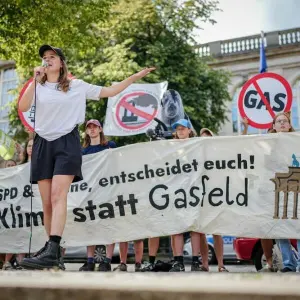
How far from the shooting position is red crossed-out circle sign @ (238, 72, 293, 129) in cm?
675

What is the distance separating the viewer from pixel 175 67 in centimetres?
1922

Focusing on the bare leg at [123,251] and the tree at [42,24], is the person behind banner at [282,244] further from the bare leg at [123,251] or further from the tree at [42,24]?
the tree at [42,24]

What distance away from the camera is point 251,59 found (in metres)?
27.4

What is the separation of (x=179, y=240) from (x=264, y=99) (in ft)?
9.33

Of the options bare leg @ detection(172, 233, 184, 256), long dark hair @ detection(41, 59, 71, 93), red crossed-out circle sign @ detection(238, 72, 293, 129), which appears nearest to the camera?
long dark hair @ detection(41, 59, 71, 93)

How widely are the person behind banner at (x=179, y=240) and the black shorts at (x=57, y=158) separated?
5.44 ft

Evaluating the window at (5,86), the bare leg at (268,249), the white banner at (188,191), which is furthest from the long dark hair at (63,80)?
the window at (5,86)

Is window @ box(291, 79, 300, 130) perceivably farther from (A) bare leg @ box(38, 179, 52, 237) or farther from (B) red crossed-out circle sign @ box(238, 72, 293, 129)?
(A) bare leg @ box(38, 179, 52, 237)

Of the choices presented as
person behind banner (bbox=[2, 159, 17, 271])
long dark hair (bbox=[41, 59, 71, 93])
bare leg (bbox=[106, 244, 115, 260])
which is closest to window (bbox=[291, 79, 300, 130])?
person behind banner (bbox=[2, 159, 17, 271])

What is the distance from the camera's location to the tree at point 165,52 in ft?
60.8

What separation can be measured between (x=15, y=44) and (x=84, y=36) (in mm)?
1987

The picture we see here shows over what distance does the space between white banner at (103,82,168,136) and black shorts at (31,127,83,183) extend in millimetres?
4431

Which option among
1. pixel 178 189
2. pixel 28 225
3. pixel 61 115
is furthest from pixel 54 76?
pixel 28 225

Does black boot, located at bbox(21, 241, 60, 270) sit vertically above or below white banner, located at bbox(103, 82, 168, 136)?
below
